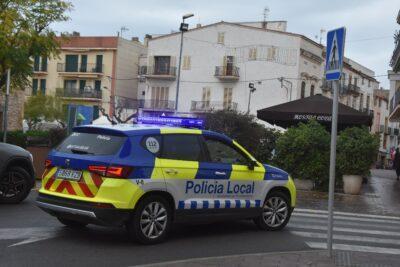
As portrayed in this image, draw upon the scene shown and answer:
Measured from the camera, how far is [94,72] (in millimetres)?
66625

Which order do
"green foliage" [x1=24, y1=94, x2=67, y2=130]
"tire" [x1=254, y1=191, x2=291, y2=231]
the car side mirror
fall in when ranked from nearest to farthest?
the car side mirror < "tire" [x1=254, y1=191, x2=291, y2=231] < "green foliage" [x1=24, y1=94, x2=67, y2=130]

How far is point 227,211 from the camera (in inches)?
360

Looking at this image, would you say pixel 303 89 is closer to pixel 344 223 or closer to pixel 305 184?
pixel 305 184

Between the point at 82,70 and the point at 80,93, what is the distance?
8.58ft

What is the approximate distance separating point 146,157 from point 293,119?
39.3 feet

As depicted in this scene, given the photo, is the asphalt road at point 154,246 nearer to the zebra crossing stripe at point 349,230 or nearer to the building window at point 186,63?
the zebra crossing stripe at point 349,230

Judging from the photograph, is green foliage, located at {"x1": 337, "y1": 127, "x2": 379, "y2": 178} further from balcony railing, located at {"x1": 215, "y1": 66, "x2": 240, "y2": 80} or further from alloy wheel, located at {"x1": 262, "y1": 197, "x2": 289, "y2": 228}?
balcony railing, located at {"x1": 215, "y1": 66, "x2": 240, "y2": 80}

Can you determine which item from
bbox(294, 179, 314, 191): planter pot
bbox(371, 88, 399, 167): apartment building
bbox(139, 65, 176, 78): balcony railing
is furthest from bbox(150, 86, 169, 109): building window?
bbox(294, 179, 314, 191): planter pot

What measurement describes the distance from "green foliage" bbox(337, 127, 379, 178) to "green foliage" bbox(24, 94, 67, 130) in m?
45.2

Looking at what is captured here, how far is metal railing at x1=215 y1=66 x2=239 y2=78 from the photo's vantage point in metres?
59.5

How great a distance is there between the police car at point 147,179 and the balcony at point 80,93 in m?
58.4

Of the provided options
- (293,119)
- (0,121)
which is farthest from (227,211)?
(0,121)

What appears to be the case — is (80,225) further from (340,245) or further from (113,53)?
(113,53)

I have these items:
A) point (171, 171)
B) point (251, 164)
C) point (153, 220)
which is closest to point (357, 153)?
point (251, 164)
